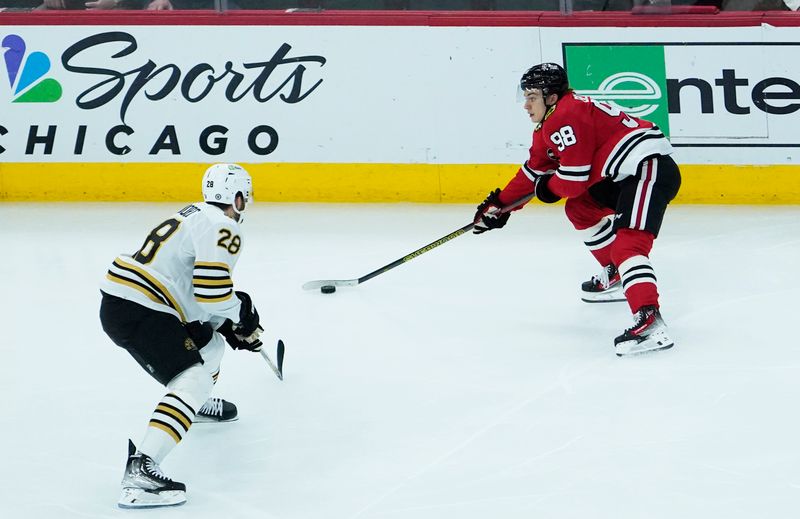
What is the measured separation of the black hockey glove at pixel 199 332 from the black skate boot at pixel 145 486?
41 cm

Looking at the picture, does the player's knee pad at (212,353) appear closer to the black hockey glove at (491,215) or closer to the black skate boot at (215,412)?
the black skate boot at (215,412)

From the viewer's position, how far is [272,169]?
653 cm

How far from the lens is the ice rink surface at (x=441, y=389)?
290 centimetres

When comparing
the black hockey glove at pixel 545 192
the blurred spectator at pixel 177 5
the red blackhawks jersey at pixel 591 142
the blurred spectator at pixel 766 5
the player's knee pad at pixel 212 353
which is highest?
the blurred spectator at pixel 177 5

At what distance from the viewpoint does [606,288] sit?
4688 mm

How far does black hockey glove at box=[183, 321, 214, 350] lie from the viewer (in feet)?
10.3

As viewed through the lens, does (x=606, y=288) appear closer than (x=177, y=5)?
Yes

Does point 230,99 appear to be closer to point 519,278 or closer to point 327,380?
point 519,278

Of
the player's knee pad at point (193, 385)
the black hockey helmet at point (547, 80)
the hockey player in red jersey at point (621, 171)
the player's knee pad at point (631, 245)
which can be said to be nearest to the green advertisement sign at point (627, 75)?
the hockey player in red jersey at point (621, 171)

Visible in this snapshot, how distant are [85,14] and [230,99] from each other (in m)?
0.94

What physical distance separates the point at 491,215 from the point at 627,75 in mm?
2180

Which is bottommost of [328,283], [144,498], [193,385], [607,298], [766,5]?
[607,298]

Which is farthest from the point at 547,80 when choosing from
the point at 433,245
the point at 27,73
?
the point at 27,73

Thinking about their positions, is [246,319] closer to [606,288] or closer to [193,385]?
[193,385]
